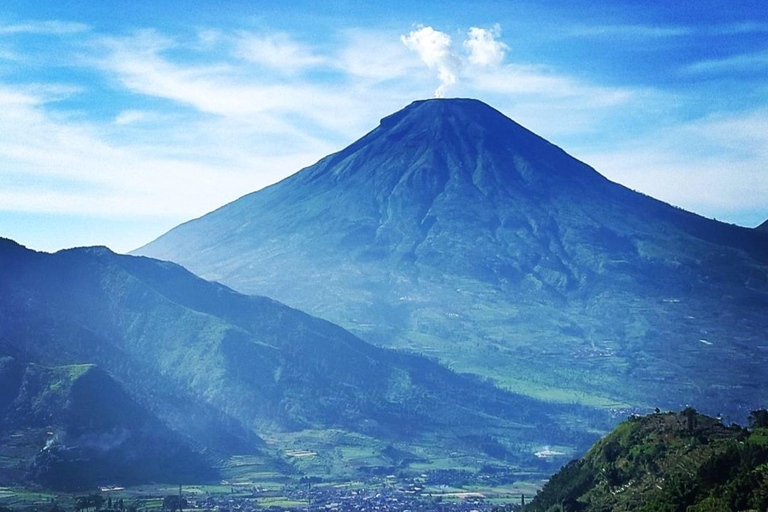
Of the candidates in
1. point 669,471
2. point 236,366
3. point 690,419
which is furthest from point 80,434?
point 669,471

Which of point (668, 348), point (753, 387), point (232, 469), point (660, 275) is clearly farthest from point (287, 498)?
point (660, 275)

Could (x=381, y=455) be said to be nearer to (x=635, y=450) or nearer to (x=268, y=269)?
(x=635, y=450)

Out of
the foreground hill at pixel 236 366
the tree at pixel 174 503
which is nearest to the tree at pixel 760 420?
the tree at pixel 174 503

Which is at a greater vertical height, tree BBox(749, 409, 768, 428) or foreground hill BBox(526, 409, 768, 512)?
tree BBox(749, 409, 768, 428)

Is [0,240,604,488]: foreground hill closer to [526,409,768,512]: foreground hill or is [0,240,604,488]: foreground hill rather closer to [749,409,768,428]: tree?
[526,409,768,512]: foreground hill

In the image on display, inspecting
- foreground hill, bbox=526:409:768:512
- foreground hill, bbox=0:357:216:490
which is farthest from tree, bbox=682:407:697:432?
foreground hill, bbox=0:357:216:490

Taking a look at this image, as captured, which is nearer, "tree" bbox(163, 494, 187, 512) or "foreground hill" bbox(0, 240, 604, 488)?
"tree" bbox(163, 494, 187, 512)
